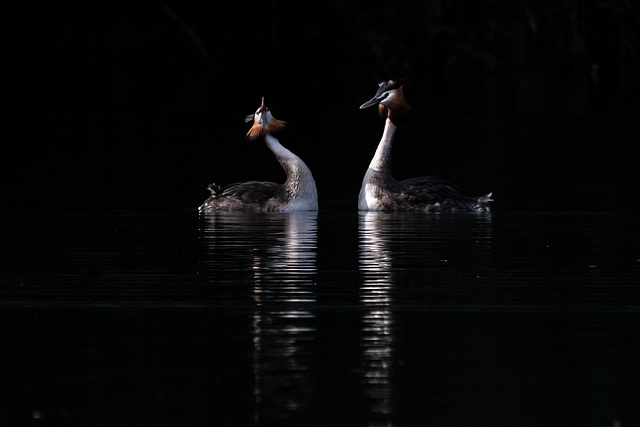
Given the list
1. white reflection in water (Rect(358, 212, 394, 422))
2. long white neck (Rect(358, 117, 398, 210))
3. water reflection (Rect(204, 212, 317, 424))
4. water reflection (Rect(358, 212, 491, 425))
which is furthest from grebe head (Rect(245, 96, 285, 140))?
white reflection in water (Rect(358, 212, 394, 422))

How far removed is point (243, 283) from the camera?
1161 centimetres

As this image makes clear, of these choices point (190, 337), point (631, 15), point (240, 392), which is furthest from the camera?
point (631, 15)

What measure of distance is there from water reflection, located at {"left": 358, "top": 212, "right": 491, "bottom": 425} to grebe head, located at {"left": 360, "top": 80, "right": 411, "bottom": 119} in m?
1.57

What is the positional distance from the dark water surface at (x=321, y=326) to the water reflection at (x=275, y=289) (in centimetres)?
2

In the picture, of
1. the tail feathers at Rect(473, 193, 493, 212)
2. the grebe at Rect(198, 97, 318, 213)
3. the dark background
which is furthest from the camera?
the dark background

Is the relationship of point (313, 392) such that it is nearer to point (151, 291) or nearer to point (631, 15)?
point (151, 291)

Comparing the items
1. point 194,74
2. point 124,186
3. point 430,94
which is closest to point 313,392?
point 124,186

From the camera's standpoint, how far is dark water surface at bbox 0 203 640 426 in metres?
A: 8.04

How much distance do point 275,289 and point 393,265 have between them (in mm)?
1431

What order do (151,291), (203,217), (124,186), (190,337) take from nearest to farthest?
(190,337)
(151,291)
(203,217)
(124,186)

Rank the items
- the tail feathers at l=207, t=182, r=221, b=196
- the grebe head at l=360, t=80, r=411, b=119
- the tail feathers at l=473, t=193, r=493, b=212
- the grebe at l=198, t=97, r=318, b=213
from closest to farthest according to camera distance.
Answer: the tail feathers at l=473, t=193, r=493, b=212, the grebe at l=198, t=97, r=318, b=213, the tail feathers at l=207, t=182, r=221, b=196, the grebe head at l=360, t=80, r=411, b=119

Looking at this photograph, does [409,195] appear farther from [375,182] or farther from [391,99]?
[391,99]

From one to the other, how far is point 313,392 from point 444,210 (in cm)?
847

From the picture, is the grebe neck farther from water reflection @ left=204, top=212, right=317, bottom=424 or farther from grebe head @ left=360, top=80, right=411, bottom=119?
water reflection @ left=204, top=212, right=317, bottom=424
